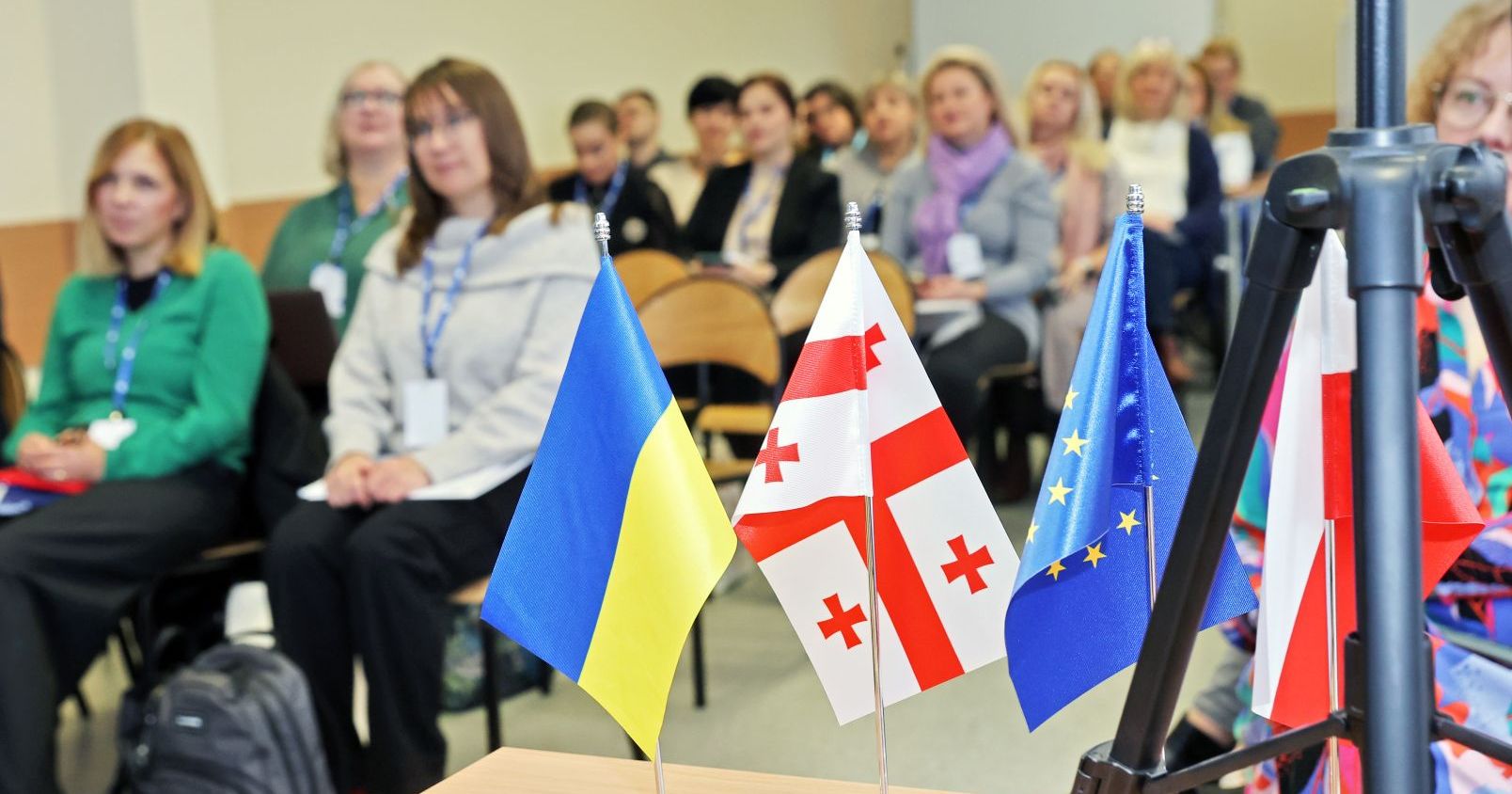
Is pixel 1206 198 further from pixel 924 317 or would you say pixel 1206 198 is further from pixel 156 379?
pixel 156 379

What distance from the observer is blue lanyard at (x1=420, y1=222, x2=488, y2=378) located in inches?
109

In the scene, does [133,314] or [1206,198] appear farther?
[1206,198]

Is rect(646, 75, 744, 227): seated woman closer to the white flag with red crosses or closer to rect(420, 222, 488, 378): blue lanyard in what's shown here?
rect(420, 222, 488, 378): blue lanyard

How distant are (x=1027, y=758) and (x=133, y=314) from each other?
191 cm

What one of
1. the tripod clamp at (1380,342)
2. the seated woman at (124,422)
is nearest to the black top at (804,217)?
the seated woman at (124,422)

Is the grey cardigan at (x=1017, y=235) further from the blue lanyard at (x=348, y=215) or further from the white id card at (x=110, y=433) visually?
the white id card at (x=110, y=433)

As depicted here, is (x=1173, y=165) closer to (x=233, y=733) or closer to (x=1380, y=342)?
(x=233, y=733)

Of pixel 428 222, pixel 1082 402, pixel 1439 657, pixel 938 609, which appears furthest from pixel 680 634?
pixel 428 222

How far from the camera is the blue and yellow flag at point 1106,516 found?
1.05 meters

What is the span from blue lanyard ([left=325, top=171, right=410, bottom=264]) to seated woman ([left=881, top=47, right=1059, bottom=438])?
5.19 ft

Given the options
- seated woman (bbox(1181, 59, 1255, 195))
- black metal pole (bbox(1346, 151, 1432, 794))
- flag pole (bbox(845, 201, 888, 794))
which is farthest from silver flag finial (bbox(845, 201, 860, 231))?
seated woman (bbox(1181, 59, 1255, 195))

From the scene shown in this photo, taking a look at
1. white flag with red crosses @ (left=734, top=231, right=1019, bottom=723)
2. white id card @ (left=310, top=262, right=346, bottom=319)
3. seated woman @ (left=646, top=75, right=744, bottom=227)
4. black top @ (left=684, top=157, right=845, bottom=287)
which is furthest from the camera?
seated woman @ (left=646, top=75, right=744, bottom=227)

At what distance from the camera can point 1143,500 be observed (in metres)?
1.12

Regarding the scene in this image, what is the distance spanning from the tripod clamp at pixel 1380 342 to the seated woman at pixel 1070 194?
12.2 feet
